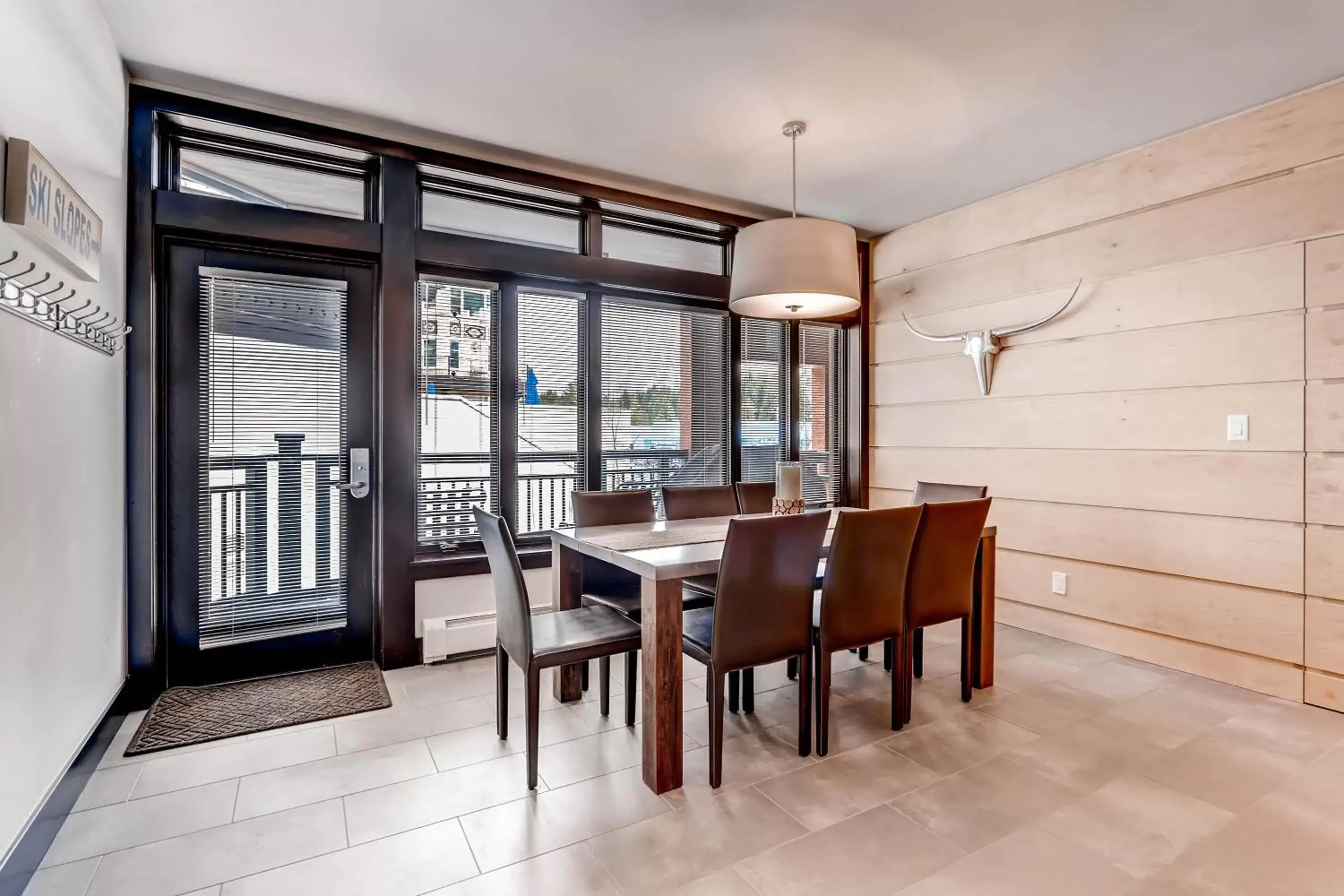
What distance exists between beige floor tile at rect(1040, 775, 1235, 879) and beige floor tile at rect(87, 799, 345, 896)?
7.20 ft

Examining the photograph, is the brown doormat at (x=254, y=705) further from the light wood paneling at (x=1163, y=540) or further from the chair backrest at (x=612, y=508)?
the light wood paneling at (x=1163, y=540)

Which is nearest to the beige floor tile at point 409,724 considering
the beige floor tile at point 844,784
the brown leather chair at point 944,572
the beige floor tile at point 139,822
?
the beige floor tile at point 139,822

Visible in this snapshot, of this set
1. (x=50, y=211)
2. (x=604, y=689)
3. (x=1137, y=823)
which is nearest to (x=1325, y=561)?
(x=1137, y=823)

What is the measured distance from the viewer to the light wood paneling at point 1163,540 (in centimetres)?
300

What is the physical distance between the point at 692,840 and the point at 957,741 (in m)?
1.23

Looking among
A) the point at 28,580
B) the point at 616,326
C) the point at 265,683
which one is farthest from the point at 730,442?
the point at 28,580

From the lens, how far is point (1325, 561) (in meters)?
2.86

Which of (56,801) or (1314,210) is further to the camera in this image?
(1314,210)

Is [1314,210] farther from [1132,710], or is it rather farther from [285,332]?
[285,332]

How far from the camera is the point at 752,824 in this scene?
6.50 feet

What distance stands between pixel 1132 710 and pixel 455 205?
4.22 meters

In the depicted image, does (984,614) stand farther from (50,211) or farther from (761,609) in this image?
(50,211)

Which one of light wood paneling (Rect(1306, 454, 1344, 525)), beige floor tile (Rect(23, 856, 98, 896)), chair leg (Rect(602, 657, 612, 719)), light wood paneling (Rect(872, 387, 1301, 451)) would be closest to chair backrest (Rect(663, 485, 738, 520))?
chair leg (Rect(602, 657, 612, 719))

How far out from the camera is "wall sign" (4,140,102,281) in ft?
5.21
